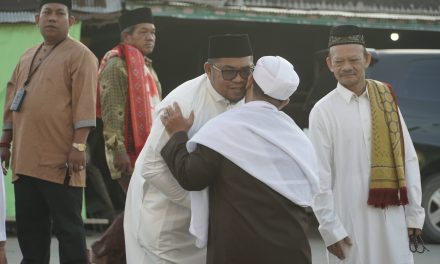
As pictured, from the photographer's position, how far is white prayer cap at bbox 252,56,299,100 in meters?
4.20

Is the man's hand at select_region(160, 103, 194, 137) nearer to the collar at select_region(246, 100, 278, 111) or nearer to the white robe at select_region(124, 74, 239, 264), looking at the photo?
the white robe at select_region(124, 74, 239, 264)

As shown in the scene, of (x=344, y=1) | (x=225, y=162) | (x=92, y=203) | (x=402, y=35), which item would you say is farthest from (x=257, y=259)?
(x=402, y=35)

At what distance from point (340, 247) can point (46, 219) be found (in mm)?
1827

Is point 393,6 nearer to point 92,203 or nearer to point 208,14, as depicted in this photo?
point 208,14

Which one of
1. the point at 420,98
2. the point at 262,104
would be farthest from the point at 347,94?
the point at 420,98

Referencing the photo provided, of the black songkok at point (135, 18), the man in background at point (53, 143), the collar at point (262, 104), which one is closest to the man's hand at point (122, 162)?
the man in background at point (53, 143)

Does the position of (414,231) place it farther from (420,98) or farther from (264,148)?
(420,98)

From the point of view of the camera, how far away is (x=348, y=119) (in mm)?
5320

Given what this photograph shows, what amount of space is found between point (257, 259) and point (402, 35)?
10.3 metres

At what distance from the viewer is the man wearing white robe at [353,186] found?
205 inches

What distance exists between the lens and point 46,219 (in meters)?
5.82

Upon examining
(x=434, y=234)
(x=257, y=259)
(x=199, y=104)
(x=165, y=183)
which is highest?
(x=199, y=104)

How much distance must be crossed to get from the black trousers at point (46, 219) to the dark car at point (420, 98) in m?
4.77

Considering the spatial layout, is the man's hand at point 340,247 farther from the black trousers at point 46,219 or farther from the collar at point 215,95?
the black trousers at point 46,219
